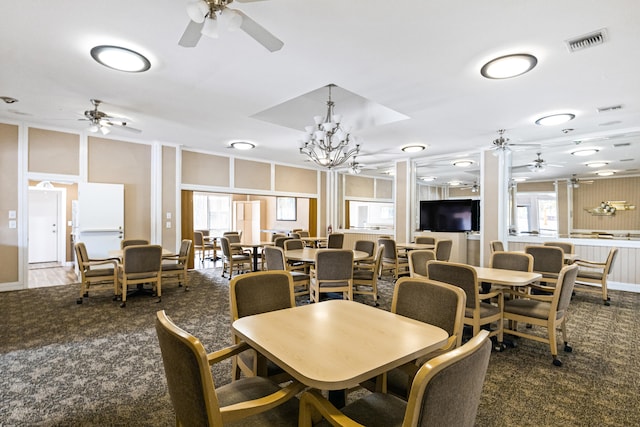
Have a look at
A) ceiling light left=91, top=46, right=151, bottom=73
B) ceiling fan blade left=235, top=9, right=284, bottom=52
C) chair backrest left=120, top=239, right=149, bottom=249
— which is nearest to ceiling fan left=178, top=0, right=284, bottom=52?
ceiling fan blade left=235, top=9, right=284, bottom=52

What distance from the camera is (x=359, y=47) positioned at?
2.89 m

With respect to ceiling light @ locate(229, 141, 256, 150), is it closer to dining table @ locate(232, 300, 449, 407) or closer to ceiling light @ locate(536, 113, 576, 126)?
ceiling light @ locate(536, 113, 576, 126)

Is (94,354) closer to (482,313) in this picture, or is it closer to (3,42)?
(3,42)

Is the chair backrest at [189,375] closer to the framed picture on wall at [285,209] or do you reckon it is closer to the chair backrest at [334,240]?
the chair backrest at [334,240]

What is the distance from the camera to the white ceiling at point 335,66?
2416 mm

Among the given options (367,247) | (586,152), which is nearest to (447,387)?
(367,247)

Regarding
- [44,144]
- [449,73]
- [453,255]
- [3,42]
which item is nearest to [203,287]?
[44,144]

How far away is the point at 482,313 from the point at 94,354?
3.51 metres

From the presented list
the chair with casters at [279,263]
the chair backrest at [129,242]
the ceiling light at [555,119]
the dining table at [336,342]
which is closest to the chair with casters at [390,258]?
the chair with casters at [279,263]

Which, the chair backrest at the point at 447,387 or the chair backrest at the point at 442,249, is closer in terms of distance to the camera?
the chair backrest at the point at 447,387

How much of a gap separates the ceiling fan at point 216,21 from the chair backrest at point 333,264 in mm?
2432

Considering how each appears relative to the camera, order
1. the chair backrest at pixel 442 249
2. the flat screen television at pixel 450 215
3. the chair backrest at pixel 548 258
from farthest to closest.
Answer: the flat screen television at pixel 450 215 < the chair backrest at pixel 442 249 < the chair backrest at pixel 548 258

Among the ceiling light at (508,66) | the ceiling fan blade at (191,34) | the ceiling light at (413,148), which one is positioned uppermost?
the ceiling light at (413,148)

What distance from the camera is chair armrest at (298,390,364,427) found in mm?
1153
